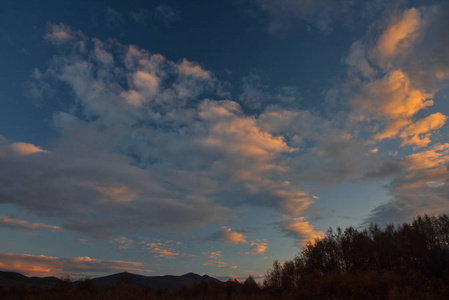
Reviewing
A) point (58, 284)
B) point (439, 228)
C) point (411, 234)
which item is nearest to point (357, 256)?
point (411, 234)

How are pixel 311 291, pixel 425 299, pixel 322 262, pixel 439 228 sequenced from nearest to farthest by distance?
1. pixel 425 299
2. pixel 311 291
3. pixel 439 228
4. pixel 322 262

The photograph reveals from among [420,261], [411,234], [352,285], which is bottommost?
[352,285]

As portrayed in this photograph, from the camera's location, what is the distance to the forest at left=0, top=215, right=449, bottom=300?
87.5 ft

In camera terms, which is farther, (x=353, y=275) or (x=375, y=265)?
(x=375, y=265)

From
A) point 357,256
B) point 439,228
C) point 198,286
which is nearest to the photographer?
point 439,228

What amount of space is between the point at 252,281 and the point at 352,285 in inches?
1489

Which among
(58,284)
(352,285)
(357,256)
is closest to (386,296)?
(352,285)

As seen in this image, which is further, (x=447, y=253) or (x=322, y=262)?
(x=322, y=262)

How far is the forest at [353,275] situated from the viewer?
87.5 feet

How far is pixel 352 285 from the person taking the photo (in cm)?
2659

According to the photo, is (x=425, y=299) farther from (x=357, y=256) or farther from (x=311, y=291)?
(x=357, y=256)

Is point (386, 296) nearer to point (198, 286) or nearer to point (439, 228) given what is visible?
point (439, 228)

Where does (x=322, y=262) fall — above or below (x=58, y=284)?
above

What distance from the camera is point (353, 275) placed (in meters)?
32.4
